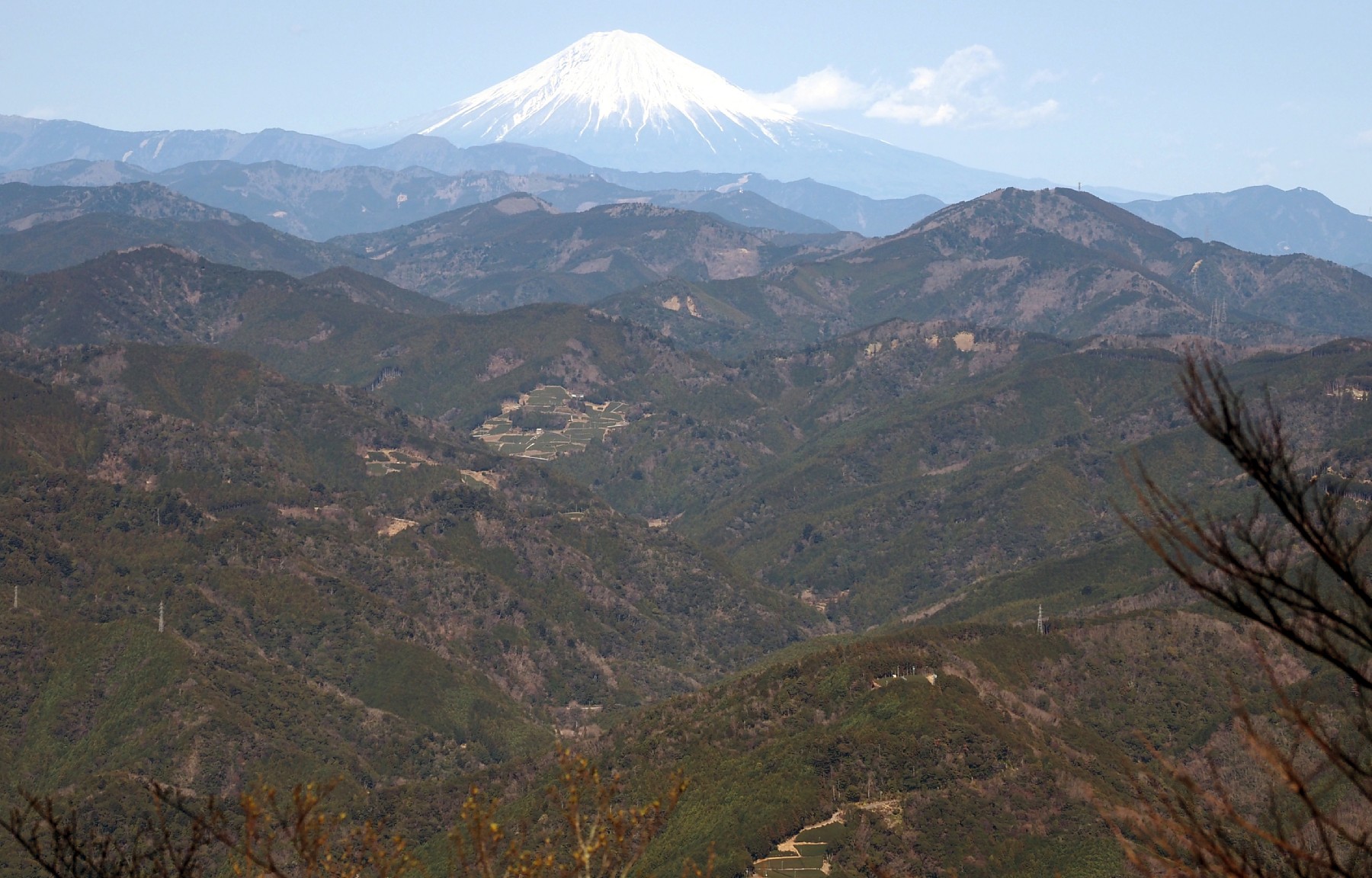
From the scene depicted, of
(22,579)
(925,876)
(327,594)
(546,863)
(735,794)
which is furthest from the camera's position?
(327,594)

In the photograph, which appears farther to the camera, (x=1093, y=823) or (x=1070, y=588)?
(x=1070, y=588)

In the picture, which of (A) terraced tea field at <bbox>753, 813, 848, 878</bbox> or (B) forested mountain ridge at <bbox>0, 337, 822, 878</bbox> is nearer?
(A) terraced tea field at <bbox>753, 813, 848, 878</bbox>

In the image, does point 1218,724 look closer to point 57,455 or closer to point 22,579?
point 22,579

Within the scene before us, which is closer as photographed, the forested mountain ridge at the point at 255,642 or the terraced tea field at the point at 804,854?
the terraced tea field at the point at 804,854

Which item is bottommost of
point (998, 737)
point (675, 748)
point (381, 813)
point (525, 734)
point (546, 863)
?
point (525, 734)

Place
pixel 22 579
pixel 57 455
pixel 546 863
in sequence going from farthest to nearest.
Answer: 1. pixel 57 455
2. pixel 22 579
3. pixel 546 863

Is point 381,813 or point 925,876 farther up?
point 925,876

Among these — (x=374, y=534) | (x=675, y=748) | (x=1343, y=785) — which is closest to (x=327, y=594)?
(x=374, y=534)

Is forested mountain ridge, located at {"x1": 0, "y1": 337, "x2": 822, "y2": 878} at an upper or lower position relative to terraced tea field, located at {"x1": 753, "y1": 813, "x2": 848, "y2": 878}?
lower

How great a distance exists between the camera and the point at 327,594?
16462cm

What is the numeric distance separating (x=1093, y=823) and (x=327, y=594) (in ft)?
347

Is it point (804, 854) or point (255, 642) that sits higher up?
point (804, 854)

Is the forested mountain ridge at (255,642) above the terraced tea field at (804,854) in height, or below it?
below

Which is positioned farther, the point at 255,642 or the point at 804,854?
the point at 255,642
